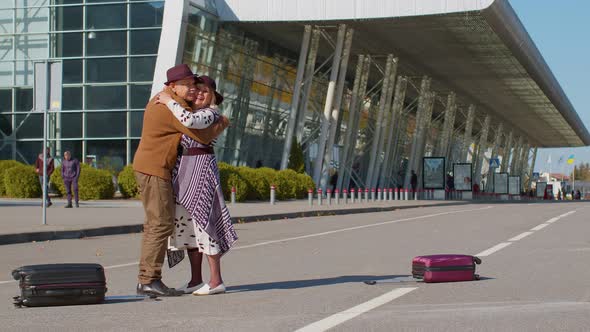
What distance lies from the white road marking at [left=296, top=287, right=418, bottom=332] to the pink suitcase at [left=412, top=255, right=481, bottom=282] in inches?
16.2

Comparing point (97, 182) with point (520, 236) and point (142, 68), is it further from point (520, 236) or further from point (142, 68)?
point (520, 236)

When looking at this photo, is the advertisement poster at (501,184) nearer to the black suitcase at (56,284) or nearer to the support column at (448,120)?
the support column at (448,120)

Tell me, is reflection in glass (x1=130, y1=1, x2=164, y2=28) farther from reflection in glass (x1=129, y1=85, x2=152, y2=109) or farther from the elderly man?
the elderly man

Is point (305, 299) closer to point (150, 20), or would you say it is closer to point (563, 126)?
point (150, 20)

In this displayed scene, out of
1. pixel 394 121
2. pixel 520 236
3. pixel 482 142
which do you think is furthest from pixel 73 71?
pixel 482 142

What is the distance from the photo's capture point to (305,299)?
335 inches

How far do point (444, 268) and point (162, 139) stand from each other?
300 centimetres

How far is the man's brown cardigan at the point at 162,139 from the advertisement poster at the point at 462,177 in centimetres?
5266

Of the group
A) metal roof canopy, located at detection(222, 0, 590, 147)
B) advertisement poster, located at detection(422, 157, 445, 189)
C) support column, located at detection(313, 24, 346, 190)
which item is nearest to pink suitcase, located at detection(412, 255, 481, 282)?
metal roof canopy, located at detection(222, 0, 590, 147)

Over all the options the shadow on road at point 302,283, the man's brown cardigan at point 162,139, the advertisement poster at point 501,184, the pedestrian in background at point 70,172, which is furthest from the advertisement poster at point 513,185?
the man's brown cardigan at point 162,139

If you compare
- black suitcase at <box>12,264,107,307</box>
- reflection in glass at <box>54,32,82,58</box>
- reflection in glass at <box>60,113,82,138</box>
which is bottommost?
black suitcase at <box>12,264,107,307</box>

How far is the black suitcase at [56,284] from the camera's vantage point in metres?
7.89

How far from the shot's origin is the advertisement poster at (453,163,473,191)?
6025 centimetres

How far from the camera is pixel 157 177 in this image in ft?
27.6
